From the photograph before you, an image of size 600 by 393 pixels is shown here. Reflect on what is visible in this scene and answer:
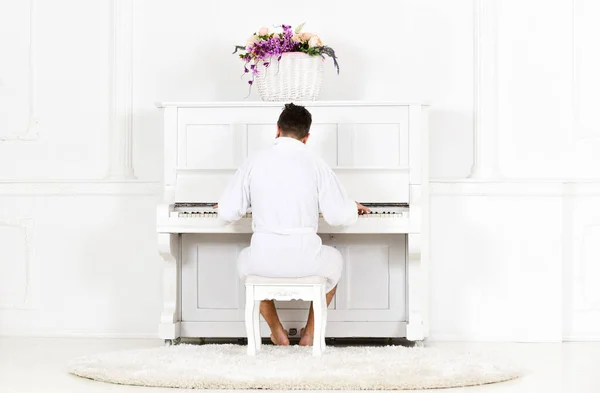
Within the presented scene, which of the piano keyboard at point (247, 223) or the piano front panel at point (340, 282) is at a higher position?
the piano keyboard at point (247, 223)

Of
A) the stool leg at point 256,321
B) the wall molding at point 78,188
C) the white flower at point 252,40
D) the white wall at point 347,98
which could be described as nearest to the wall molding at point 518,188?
the white wall at point 347,98

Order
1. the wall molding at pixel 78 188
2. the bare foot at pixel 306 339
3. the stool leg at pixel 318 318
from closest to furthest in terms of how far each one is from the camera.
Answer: the stool leg at pixel 318 318 < the bare foot at pixel 306 339 < the wall molding at pixel 78 188

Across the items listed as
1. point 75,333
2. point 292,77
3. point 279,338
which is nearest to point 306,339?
point 279,338

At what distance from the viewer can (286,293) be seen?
425 cm

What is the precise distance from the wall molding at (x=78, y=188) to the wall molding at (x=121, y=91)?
0.07m

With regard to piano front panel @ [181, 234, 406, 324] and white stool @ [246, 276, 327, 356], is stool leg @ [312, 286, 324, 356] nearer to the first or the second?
white stool @ [246, 276, 327, 356]

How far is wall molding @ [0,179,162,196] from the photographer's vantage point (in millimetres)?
5328

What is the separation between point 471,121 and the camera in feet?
17.5

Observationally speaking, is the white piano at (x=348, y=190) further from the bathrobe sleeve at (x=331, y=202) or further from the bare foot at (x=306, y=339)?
the bathrobe sleeve at (x=331, y=202)

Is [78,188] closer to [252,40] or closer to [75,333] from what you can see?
[75,333]

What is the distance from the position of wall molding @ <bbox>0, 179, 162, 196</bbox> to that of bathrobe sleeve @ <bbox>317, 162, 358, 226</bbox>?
4.16ft

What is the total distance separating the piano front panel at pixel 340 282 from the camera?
16.3 feet

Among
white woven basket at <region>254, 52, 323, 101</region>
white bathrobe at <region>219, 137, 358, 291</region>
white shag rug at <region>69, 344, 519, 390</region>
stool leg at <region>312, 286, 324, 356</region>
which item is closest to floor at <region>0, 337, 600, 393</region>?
white shag rug at <region>69, 344, 519, 390</region>

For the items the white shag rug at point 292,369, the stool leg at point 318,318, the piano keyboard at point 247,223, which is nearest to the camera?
the white shag rug at point 292,369
